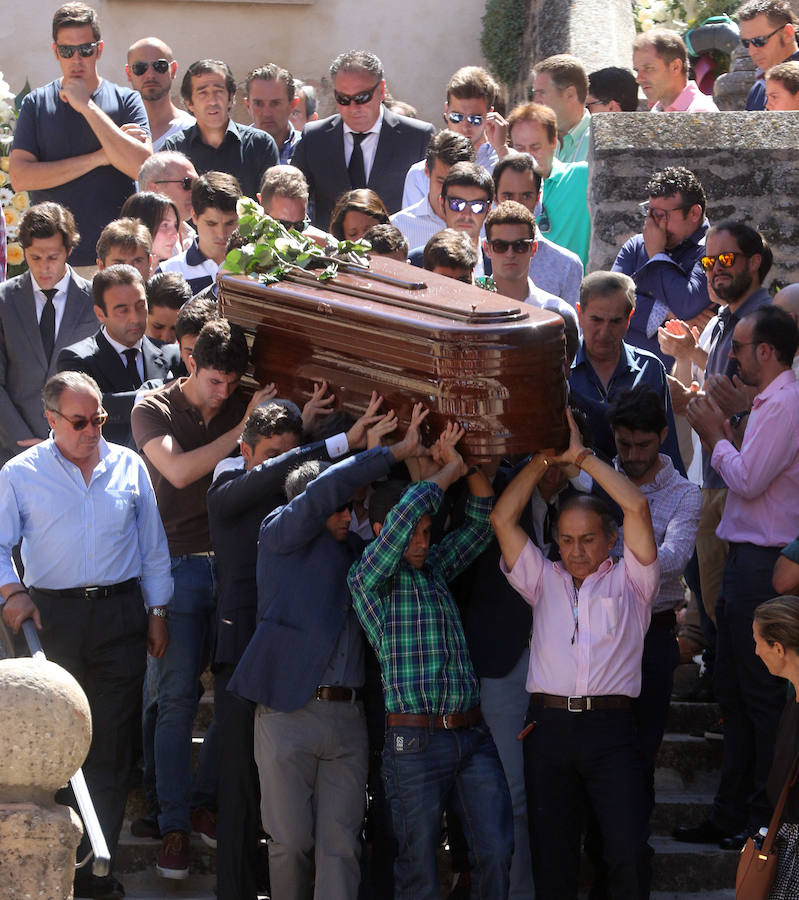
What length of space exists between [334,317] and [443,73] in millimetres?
9426

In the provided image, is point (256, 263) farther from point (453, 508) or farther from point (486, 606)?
point (486, 606)

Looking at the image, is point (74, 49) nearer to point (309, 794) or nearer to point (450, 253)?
point (450, 253)

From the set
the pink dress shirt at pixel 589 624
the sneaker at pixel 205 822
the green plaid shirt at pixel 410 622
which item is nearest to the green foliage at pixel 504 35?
the pink dress shirt at pixel 589 624

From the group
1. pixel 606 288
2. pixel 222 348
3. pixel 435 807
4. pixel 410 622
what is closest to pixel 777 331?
pixel 606 288

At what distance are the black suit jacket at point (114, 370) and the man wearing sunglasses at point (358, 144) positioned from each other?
2255mm

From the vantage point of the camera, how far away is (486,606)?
584 centimetres

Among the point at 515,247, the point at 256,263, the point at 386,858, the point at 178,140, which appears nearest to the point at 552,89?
the point at 178,140

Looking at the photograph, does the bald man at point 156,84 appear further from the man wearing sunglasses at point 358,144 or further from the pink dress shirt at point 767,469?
the pink dress shirt at point 767,469

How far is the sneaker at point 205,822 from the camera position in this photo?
6.07m

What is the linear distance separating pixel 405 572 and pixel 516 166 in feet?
9.68

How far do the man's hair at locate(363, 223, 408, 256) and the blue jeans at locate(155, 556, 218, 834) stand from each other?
146 cm

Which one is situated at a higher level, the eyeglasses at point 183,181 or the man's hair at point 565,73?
the man's hair at point 565,73

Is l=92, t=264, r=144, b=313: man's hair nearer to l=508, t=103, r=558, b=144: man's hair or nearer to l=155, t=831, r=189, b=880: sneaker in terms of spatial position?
l=155, t=831, r=189, b=880: sneaker

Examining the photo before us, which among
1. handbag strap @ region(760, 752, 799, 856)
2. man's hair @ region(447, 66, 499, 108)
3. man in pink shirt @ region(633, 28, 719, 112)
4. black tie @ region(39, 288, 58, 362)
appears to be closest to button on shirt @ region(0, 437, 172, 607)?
black tie @ region(39, 288, 58, 362)
